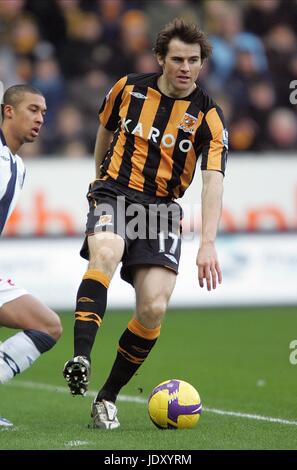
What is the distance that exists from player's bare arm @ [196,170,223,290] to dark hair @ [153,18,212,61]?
818 millimetres

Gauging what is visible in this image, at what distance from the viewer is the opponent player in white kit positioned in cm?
634

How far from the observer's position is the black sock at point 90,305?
6027mm

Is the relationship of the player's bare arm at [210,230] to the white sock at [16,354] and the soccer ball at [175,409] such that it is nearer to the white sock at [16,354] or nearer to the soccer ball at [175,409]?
the soccer ball at [175,409]

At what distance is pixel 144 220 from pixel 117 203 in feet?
0.70

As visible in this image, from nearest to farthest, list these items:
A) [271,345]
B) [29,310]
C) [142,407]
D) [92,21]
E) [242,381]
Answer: [29,310]
[142,407]
[242,381]
[271,345]
[92,21]

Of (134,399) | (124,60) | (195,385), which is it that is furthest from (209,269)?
(124,60)

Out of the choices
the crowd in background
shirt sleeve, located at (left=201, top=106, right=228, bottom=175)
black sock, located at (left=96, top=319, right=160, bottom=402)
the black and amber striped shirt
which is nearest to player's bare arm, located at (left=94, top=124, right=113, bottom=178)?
the black and amber striped shirt

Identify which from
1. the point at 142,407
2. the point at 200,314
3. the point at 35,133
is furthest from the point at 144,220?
the point at 200,314

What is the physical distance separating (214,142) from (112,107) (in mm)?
812

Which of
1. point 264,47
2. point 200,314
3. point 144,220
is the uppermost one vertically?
point 264,47

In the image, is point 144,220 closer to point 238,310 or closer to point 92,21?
point 238,310

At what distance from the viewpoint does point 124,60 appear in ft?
52.1

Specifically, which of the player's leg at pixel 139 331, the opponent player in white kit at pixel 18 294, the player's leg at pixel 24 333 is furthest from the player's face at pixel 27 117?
the player's leg at pixel 139 331

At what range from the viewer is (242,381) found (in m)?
8.95
